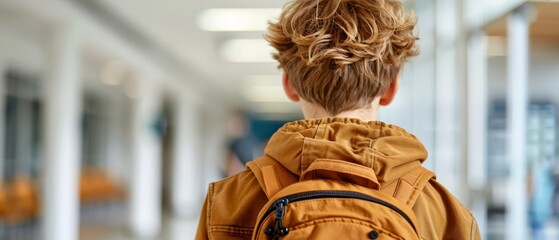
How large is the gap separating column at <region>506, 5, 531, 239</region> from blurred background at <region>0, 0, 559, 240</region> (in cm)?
1

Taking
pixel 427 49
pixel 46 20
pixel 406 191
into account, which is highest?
pixel 46 20

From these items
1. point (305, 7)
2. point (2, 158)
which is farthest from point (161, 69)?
point (305, 7)

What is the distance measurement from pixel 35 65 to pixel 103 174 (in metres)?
5.39

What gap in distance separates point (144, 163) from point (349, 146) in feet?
37.4

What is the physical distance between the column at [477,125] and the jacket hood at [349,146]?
11.9 feet

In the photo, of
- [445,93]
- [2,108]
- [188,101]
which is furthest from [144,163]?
[445,93]

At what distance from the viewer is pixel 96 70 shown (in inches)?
531

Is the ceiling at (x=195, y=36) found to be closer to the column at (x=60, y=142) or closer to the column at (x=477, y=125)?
the column at (x=60, y=142)

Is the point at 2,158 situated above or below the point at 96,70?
below

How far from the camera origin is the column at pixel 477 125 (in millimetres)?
4758

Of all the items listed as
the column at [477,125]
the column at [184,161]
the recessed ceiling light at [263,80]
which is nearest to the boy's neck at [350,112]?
the column at [477,125]

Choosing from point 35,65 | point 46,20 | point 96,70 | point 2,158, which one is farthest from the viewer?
point 96,70

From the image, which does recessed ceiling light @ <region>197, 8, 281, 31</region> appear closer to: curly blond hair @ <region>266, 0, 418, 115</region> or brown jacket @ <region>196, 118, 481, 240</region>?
curly blond hair @ <region>266, 0, 418, 115</region>

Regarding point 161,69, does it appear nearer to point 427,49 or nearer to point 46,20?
point 46,20
